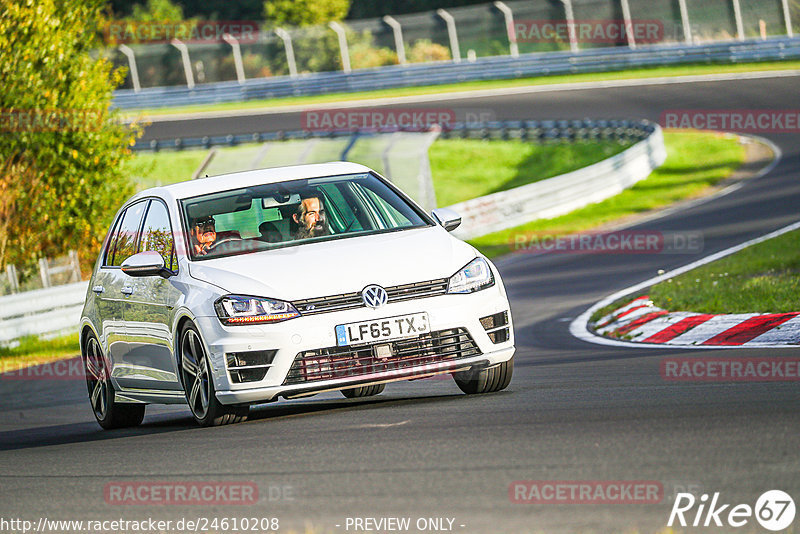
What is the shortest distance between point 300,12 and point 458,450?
203ft

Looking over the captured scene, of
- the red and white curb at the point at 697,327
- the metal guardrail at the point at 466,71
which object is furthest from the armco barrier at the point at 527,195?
Result: the metal guardrail at the point at 466,71

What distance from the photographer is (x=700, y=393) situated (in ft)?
24.7

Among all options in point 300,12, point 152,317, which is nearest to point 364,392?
point 152,317

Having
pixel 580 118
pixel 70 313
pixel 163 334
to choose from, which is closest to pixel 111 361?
pixel 163 334

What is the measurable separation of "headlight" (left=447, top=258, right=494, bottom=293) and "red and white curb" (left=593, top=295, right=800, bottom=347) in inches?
116

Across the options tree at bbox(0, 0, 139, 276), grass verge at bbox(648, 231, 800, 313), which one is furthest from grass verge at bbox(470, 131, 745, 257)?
grass verge at bbox(648, 231, 800, 313)

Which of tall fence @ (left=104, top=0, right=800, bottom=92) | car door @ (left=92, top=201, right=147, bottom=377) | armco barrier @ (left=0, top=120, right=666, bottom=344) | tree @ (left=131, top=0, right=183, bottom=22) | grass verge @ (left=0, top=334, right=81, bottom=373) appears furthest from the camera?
tree @ (left=131, top=0, right=183, bottom=22)

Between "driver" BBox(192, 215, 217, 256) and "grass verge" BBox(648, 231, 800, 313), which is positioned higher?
"driver" BBox(192, 215, 217, 256)

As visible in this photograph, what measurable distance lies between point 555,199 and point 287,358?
21.3 meters

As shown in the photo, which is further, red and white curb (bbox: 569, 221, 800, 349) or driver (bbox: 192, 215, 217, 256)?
red and white curb (bbox: 569, 221, 800, 349)

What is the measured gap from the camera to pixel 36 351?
18.0m

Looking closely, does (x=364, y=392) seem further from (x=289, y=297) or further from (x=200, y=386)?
(x=289, y=297)

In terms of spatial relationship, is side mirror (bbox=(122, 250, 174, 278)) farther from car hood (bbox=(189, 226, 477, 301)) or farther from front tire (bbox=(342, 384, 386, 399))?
front tire (bbox=(342, 384, 386, 399))

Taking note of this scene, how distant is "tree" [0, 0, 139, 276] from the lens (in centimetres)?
2222
